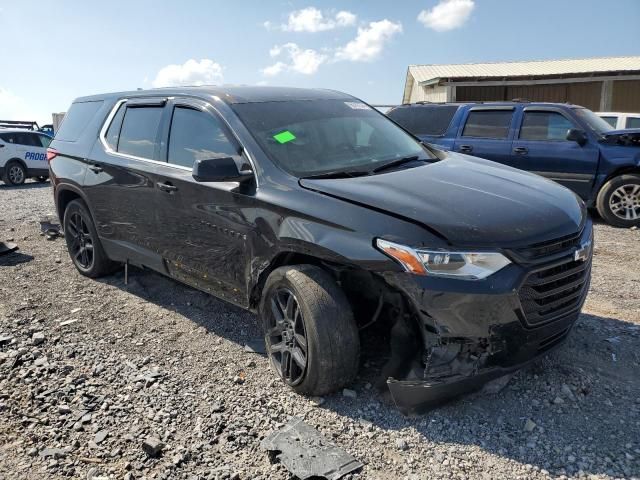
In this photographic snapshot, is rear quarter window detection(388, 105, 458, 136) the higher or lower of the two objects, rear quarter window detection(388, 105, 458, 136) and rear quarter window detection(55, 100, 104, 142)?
the lower

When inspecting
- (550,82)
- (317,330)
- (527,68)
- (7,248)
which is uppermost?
(527,68)

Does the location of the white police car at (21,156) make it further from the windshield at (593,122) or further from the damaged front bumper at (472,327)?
the damaged front bumper at (472,327)

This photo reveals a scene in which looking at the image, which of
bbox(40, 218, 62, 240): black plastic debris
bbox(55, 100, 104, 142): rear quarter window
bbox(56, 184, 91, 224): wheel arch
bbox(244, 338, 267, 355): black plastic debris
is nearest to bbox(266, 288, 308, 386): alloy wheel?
bbox(244, 338, 267, 355): black plastic debris

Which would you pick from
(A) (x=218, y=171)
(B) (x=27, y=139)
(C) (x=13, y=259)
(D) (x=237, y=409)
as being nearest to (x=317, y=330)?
(D) (x=237, y=409)

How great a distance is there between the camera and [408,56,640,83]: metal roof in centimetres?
1981

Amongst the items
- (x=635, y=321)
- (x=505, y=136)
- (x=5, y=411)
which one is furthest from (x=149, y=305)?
(x=505, y=136)

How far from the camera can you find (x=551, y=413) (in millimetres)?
2994

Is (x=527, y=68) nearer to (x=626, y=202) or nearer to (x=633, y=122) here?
(x=633, y=122)

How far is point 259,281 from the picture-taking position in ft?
11.6

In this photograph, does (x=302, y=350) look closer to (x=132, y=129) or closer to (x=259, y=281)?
(x=259, y=281)

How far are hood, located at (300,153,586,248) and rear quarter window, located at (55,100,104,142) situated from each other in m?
3.11

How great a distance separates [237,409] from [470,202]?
1753mm

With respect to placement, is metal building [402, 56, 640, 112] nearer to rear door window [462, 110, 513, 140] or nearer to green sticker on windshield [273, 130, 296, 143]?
rear door window [462, 110, 513, 140]

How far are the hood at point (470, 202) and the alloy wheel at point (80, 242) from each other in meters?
3.11
